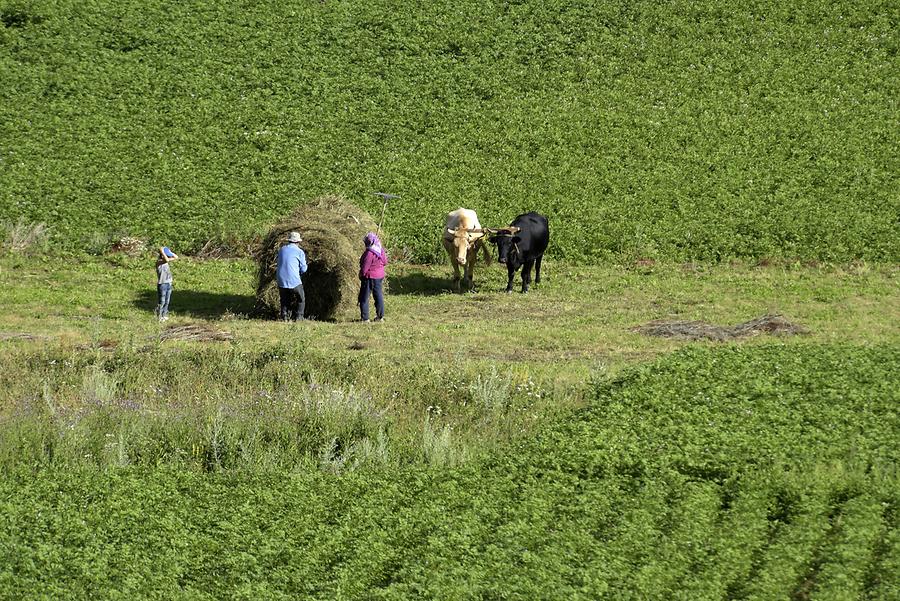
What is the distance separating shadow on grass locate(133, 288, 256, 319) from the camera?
76.1 ft

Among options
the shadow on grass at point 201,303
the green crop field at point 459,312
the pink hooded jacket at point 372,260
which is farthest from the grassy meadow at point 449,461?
the shadow on grass at point 201,303

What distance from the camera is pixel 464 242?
82.4 feet

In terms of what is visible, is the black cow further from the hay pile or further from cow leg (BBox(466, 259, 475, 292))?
the hay pile

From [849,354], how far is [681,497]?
559 cm

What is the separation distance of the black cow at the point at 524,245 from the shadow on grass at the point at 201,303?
5.45 meters

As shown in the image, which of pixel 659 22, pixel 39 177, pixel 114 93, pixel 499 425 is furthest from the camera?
pixel 659 22

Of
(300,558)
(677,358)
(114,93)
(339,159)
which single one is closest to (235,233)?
(339,159)

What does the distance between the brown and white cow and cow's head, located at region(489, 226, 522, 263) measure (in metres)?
0.64

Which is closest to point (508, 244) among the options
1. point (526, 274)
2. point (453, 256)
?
point (526, 274)

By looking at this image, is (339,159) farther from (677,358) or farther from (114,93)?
(677,358)

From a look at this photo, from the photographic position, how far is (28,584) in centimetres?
1076

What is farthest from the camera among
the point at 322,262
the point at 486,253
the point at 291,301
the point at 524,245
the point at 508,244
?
the point at 486,253

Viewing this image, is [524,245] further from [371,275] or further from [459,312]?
[371,275]

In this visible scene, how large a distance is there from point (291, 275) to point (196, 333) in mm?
2128
